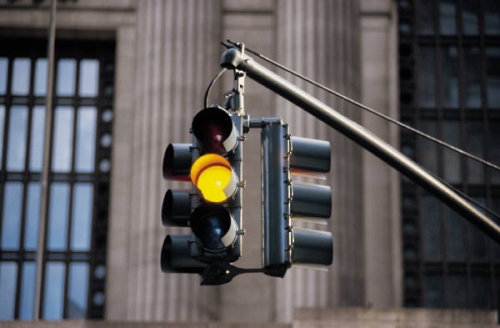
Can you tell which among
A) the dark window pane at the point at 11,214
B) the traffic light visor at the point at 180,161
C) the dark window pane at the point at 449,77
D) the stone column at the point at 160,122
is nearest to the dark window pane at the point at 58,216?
the dark window pane at the point at 11,214

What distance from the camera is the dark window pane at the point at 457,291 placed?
25.6m

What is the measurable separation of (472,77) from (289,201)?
65.5 feet

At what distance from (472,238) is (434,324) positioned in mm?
5636

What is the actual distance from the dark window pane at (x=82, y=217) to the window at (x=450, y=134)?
285 inches

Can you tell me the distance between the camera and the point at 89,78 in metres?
27.4

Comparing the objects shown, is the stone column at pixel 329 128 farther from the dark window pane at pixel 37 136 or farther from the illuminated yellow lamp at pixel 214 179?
the illuminated yellow lamp at pixel 214 179

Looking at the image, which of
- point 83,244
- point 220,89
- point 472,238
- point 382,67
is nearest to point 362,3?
point 382,67

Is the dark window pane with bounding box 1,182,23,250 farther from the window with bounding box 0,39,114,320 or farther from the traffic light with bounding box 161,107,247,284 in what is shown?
the traffic light with bounding box 161,107,247,284

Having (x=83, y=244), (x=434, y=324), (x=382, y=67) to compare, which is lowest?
(x=434, y=324)

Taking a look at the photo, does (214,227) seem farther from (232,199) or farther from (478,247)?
(478,247)

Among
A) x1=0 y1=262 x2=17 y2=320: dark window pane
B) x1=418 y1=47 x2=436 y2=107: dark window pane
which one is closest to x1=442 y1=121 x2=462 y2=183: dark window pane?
x1=418 y1=47 x2=436 y2=107: dark window pane

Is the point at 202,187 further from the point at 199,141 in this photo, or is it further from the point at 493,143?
the point at 493,143

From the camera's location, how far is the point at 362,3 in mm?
26859

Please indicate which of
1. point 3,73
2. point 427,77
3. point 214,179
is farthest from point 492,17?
point 214,179
